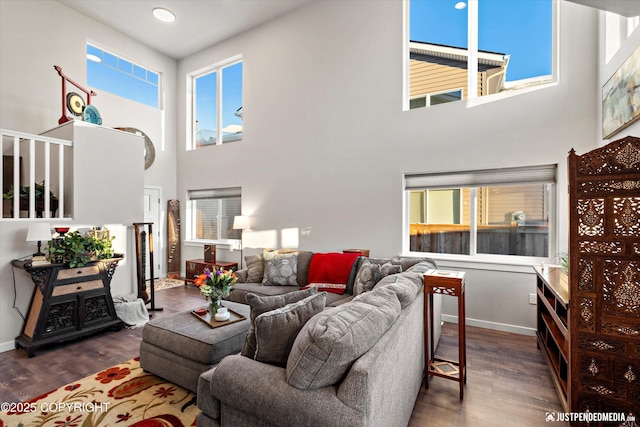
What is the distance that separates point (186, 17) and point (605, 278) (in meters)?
6.57

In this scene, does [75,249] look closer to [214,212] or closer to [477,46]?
[214,212]

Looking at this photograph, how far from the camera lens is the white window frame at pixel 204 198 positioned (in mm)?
5977

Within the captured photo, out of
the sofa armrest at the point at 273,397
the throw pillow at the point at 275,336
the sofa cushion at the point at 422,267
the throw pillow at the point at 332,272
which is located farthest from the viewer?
the throw pillow at the point at 332,272

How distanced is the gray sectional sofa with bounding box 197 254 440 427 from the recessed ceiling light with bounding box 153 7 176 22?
585 centimetres

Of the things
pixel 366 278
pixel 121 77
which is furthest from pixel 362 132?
pixel 121 77

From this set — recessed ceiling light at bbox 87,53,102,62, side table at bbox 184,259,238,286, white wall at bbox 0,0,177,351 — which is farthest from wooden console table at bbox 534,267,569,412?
recessed ceiling light at bbox 87,53,102,62

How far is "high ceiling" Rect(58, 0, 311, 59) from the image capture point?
16.2 ft

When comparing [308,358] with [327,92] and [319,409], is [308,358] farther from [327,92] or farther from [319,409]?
→ [327,92]

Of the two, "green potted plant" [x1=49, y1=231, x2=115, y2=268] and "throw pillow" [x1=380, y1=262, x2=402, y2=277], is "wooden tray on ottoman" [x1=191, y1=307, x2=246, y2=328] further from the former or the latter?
"green potted plant" [x1=49, y1=231, x2=115, y2=268]

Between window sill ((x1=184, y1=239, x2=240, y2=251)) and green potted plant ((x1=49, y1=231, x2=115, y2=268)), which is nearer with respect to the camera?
green potted plant ((x1=49, y1=231, x2=115, y2=268))

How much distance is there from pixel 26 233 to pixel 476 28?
5.96 metres

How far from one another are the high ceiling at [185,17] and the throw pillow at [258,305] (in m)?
5.01

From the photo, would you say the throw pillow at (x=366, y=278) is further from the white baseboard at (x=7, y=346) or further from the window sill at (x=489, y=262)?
Answer: the white baseboard at (x=7, y=346)

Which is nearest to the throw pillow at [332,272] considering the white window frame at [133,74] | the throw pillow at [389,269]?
the throw pillow at [389,269]
